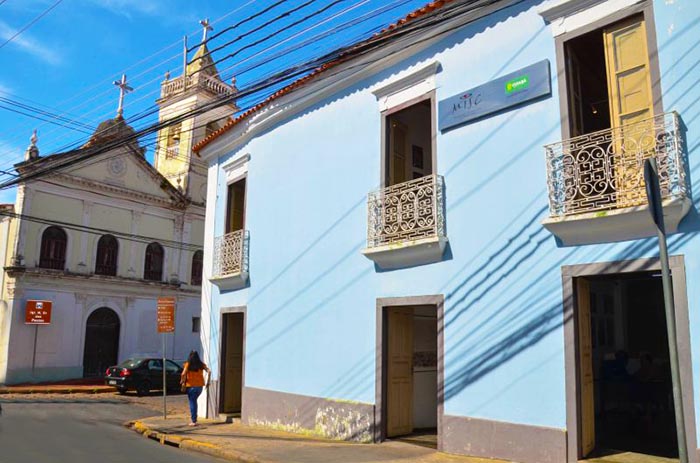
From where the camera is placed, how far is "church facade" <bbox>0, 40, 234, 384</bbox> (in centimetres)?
2339

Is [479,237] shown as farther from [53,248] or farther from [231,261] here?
[53,248]

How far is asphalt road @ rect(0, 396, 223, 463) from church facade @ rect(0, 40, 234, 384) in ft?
27.3

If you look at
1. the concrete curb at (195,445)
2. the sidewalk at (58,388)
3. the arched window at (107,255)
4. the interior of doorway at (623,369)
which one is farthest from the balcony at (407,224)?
the arched window at (107,255)

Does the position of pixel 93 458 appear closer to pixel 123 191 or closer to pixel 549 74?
pixel 549 74

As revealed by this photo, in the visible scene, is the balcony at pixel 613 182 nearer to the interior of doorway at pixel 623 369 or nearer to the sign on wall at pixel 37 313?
the interior of doorway at pixel 623 369

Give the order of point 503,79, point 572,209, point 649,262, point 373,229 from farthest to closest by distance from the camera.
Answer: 1. point 373,229
2. point 503,79
3. point 572,209
4. point 649,262

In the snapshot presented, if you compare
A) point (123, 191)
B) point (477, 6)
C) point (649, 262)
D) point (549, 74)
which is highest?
point (123, 191)

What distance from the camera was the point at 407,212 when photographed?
886cm

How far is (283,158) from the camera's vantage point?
12016mm

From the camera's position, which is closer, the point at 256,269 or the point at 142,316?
the point at 256,269

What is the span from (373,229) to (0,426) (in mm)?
8036

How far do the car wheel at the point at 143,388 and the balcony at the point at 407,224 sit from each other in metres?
14.1

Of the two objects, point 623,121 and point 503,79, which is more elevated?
point 503,79

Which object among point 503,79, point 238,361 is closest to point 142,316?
point 238,361
